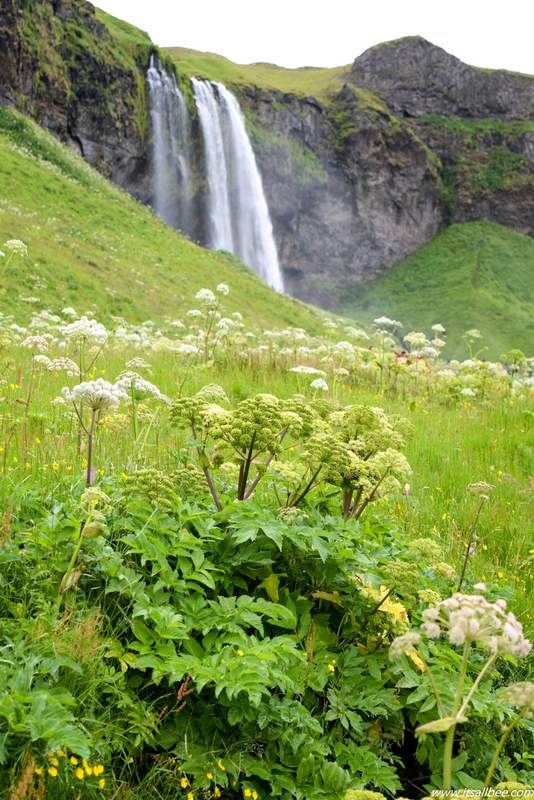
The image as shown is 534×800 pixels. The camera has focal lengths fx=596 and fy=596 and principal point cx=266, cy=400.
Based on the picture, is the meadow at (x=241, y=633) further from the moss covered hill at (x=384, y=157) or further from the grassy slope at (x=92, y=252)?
the moss covered hill at (x=384, y=157)

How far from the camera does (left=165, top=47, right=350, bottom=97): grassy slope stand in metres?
74.6

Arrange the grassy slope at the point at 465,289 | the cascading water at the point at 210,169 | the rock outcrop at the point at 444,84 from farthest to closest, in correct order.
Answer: the rock outcrop at the point at 444,84 < the grassy slope at the point at 465,289 < the cascading water at the point at 210,169

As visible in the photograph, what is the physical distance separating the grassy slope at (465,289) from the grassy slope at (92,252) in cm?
3264

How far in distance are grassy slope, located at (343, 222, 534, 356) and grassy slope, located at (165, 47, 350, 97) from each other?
27745 mm

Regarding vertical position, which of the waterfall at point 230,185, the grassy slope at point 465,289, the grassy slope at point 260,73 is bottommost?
the grassy slope at point 465,289

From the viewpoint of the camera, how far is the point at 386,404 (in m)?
8.37

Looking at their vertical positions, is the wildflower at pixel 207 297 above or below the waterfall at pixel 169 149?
below

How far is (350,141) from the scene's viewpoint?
3118 inches

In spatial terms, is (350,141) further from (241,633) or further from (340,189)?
(241,633)

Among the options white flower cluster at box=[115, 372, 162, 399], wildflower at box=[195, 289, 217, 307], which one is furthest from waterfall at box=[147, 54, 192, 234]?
white flower cluster at box=[115, 372, 162, 399]

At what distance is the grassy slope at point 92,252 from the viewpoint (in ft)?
69.6

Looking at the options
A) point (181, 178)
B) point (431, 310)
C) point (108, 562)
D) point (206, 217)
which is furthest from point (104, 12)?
point (108, 562)

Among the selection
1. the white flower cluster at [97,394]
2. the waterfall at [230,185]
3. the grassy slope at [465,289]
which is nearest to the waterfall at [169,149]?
the waterfall at [230,185]

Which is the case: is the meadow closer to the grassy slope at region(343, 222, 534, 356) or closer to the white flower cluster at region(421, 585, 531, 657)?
the white flower cluster at region(421, 585, 531, 657)
